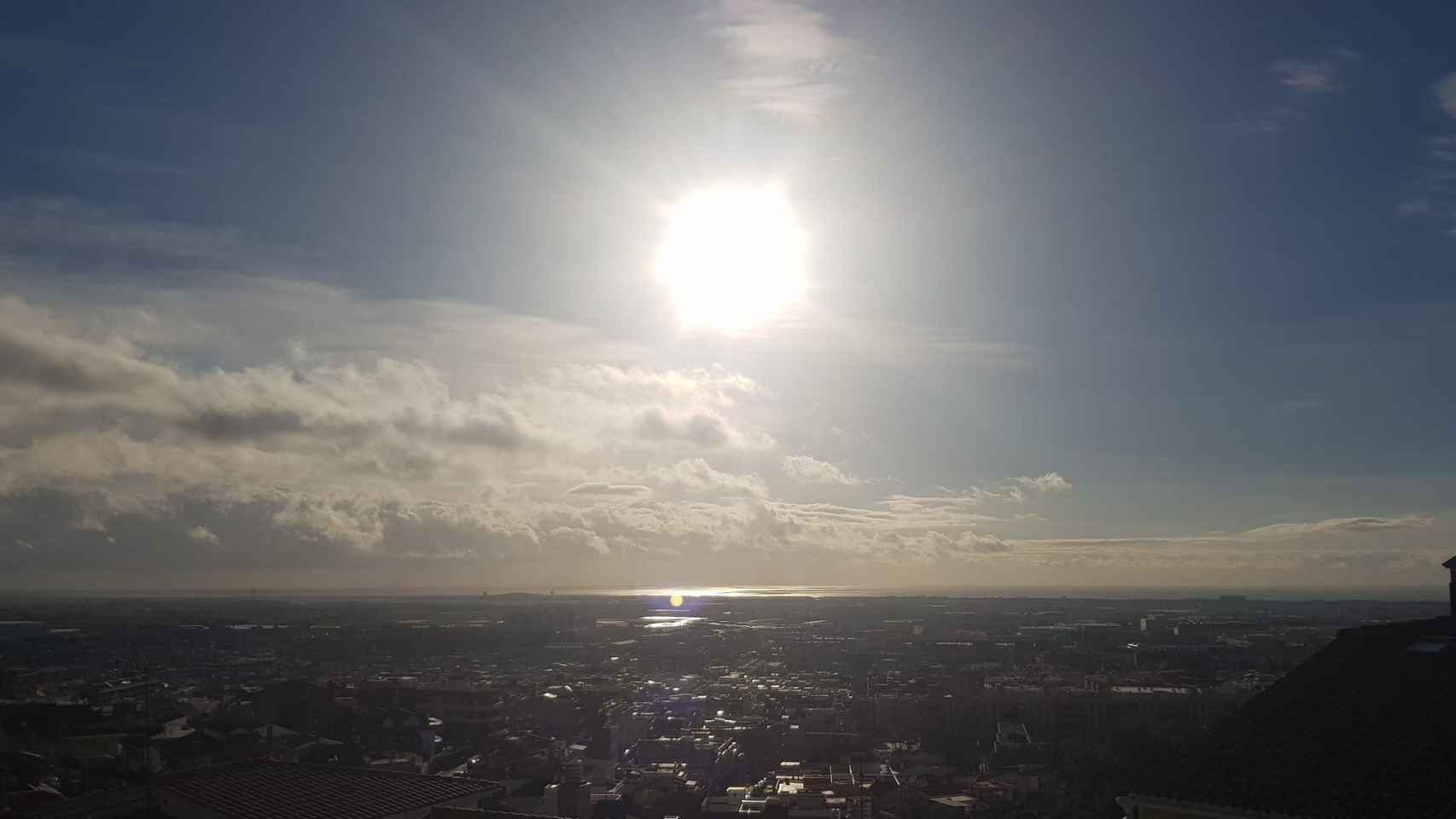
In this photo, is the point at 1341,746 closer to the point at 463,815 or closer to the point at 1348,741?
the point at 1348,741

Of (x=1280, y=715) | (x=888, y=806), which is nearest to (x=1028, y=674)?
(x=888, y=806)

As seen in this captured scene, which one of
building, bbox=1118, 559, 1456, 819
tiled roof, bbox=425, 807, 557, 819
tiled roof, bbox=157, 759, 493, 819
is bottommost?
tiled roof, bbox=425, 807, 557, 819

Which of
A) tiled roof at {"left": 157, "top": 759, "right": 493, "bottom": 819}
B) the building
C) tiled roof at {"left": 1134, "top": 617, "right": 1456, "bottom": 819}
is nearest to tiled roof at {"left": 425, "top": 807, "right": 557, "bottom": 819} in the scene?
tiled roof at {"left": 157, "top": 759, "right": 493, "bottom": 819}

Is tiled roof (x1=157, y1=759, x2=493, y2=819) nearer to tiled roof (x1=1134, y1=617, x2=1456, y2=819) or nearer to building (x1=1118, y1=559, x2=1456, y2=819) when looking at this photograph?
building (x1=1118, y1=559, x2=1456, y2=819)

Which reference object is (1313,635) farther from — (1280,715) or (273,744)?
(1280,715)

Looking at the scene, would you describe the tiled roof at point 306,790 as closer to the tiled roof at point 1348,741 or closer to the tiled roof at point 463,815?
the tiled roof at point 463,815
